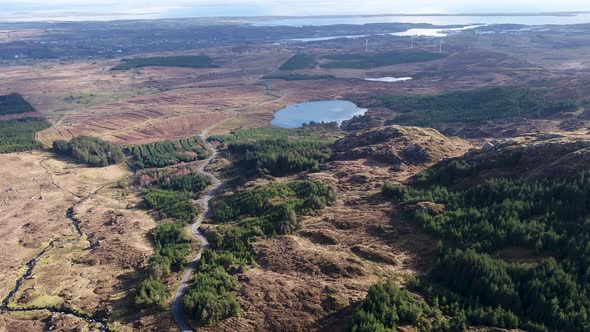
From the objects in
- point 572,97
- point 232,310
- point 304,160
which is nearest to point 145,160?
point 304,160

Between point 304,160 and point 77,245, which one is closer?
point 77,245

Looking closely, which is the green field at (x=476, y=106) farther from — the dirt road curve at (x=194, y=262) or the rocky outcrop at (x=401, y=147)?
the dirt road curve at (x=194, y=262)

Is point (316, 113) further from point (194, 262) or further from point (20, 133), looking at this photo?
point (194, 262)

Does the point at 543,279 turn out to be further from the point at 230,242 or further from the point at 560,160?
the point at 230,242

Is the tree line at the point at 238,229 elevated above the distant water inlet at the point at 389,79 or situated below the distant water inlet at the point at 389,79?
below

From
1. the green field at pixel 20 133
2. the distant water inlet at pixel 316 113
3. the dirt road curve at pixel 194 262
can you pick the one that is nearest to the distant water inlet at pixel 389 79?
the distant water inlet at pixel 316 113
